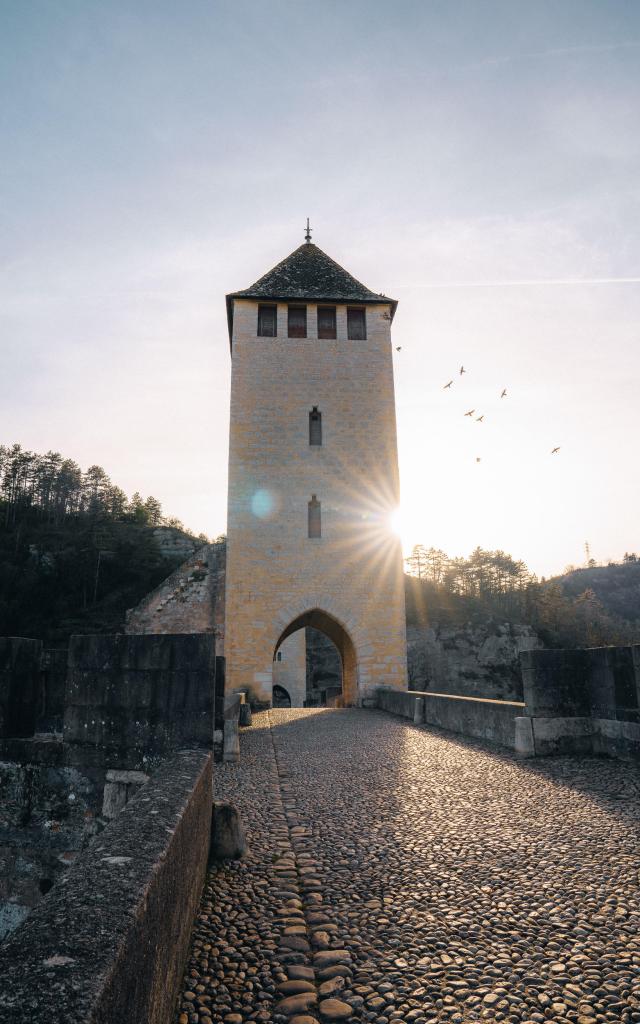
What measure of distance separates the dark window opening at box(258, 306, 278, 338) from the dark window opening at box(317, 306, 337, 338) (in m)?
1.38

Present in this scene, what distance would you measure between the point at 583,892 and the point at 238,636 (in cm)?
1372

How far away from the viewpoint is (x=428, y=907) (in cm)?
266

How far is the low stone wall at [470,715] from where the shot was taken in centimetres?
701

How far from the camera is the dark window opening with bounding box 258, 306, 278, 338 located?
18.4 meters

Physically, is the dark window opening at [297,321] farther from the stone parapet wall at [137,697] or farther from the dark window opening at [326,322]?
the stone parapet wall at [137,697]

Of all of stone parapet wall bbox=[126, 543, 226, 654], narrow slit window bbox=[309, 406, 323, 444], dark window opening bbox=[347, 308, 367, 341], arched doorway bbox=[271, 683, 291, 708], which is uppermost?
dark window opening bbox=[347, 308, 367, 341]

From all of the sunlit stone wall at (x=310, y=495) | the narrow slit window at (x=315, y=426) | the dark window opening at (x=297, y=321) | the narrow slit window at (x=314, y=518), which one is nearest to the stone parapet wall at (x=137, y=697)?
the sunlit stone wall at (x=310, y=495)

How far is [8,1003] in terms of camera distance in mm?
1041

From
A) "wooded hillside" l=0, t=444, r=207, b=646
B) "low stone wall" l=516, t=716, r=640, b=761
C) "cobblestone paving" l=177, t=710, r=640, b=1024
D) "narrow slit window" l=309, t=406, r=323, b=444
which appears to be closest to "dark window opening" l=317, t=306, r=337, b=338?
"narrow slit window" l=309, t=406, r=323, b=444

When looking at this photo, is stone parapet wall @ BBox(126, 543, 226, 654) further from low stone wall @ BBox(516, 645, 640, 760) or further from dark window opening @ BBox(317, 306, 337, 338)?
low stone wall @ BBox(516, 645, 640, 760)

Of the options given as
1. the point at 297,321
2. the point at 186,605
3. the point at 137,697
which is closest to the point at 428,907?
the point at 137,697

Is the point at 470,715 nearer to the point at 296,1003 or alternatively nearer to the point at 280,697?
the point at 296,1003

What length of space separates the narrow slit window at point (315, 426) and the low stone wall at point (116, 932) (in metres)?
15.6

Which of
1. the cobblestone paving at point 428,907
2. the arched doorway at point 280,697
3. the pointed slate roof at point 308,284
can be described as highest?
the pointed slate roof at point 308,284
